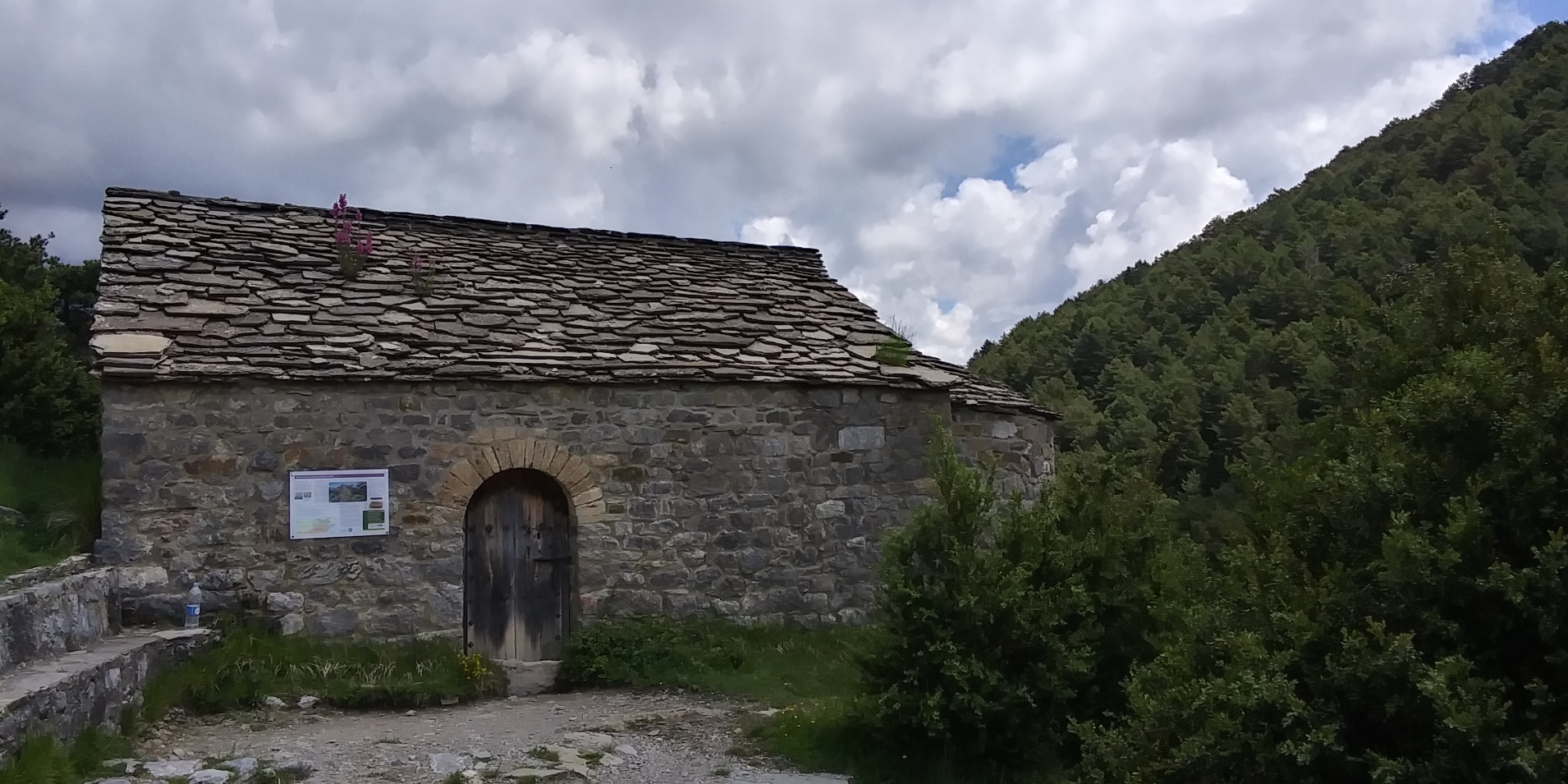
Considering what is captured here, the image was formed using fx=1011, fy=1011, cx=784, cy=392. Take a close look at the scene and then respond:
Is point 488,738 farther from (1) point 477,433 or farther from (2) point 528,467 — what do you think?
(1) point 477,433

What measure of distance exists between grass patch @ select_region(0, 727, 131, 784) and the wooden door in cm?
299

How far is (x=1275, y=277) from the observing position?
27.4 metres

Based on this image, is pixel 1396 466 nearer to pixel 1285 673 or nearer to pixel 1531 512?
pixel 1531 512

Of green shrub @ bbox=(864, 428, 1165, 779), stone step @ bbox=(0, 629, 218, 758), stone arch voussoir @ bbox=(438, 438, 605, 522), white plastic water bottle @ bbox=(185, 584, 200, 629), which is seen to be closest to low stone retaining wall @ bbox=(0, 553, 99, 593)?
stone step @ bbox=(0, 629, 218, 758)

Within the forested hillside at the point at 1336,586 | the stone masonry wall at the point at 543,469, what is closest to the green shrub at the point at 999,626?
the forested hillside at the point at 1336,586

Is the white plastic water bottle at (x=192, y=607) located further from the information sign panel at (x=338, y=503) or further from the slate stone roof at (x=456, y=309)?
the slate stone roof at (x=456, y=309)

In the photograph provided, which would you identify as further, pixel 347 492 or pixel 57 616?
pixel 347 492

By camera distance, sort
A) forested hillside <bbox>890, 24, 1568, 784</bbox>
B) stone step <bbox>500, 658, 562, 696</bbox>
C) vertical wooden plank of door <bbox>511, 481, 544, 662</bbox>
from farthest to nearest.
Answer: vertical wooden plank of door <bbox>511, 481, 544, 662</bbox>, stone step <bbox>500, 658, 562, 696</bbox>, forested hillside <bbox>890, 24, 1568, 784</bbox>

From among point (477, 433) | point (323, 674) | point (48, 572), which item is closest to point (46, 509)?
point (48, 572)

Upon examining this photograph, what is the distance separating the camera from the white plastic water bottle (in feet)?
24.0

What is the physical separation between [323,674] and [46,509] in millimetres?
2448

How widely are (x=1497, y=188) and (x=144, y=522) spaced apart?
30.6 metres

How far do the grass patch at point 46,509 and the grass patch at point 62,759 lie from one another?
1760mm

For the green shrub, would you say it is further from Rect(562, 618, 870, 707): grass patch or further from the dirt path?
Rect(562, 618, 870, 707): grass patch
